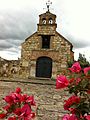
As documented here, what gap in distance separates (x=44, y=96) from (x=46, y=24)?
47.7ft

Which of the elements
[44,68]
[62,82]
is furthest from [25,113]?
[44,68]

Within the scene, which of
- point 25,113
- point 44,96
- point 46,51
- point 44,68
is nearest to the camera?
point 25,113

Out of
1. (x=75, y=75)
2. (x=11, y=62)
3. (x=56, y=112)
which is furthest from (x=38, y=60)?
(x=75, y=75)

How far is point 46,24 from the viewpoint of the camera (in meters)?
19.7

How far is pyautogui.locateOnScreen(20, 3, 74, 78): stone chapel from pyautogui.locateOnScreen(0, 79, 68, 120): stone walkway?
12381 millimetres

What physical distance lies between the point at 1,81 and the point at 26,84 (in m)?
0.70

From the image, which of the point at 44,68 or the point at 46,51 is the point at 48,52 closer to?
the point at 46,51

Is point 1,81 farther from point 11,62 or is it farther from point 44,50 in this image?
point 44,50

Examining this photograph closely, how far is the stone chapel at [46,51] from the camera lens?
1908 centimetres

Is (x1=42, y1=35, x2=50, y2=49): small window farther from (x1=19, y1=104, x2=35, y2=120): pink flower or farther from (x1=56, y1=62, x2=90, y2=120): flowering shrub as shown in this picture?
(x1=19, y1=104, x2=35, y2=120): pink flower

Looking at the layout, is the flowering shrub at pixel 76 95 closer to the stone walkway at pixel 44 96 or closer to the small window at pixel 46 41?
the stone walkway at pixel 44 96

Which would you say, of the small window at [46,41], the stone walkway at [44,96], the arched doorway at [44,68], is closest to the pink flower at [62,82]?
the stone walkway at [44,96]

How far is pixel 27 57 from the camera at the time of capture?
19.8 m

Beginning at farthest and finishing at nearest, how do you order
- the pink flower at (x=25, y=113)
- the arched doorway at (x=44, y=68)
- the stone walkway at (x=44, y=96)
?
the arched doorway at (x=44, y=68)
the stone walkway at (x=44, y=96)
the pink flower at (x=25, y=113)
